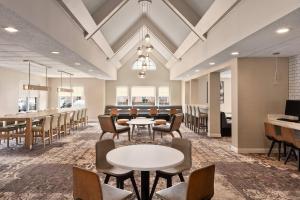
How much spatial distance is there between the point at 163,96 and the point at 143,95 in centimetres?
121

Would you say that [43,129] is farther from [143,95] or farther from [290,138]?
[143,95]

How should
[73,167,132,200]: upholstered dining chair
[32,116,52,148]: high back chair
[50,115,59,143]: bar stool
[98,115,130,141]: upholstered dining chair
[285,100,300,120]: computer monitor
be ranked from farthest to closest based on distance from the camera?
[50,115,59,143]: bar stool, [98,115,130,141]: upholstered dining chair, [32,116,52,148]: high back chair, [285,100,300,120]: computer monitor, [73,167,132,200]: upholstered dining chair

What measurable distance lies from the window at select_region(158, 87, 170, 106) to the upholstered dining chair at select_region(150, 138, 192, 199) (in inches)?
406

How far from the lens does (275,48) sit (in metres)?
4.79

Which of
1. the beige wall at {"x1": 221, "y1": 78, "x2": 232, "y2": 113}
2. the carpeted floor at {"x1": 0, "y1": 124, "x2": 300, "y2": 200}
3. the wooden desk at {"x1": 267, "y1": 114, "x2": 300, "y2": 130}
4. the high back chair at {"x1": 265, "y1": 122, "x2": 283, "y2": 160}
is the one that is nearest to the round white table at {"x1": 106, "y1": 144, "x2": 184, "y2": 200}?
the carpeted floor at {"x1": 0, "y1": 124, "x2": 300, "y2": 200}

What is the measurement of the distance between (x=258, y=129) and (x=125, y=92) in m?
8.89

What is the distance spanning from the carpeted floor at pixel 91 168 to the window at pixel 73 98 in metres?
7.09

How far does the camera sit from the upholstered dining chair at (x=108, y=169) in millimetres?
2702

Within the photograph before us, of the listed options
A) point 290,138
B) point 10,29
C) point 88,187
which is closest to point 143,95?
point 290,138

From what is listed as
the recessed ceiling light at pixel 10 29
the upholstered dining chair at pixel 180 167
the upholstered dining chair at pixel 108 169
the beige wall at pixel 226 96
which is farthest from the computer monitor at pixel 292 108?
the beige wall at pixel 226 96

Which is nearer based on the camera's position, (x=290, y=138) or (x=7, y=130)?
(x=290, y=138)

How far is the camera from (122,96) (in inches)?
531

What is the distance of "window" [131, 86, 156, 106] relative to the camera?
1351cm

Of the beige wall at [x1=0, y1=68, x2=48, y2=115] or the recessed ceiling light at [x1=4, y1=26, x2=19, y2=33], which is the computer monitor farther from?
the beige wall at [x1=0, y1=68, x2=48, y2=115]
